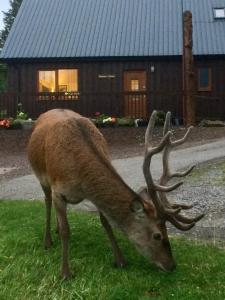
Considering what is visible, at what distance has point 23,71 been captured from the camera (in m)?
26.1

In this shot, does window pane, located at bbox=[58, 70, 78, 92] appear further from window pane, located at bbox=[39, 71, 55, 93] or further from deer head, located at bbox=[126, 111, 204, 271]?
deer head, located at bbox=[126, 111, 204, 271]

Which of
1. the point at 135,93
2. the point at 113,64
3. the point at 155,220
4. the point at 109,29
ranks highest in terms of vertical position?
the point at 109,29

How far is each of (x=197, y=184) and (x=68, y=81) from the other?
1628cm

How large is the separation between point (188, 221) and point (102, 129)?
52.1 feet

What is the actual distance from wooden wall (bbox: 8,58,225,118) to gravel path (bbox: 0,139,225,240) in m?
7.72

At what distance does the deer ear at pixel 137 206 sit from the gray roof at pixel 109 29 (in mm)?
19962

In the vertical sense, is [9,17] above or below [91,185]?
above

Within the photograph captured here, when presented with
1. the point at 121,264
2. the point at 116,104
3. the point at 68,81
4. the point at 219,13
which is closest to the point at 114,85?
the point at 116,104

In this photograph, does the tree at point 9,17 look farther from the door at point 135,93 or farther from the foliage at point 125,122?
the foliage at point 125,122

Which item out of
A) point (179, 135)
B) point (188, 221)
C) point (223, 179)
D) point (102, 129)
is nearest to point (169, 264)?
point (188, 221)

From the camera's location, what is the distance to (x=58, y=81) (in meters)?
26.2

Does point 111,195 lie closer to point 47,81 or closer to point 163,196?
point 163,196

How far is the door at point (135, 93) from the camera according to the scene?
2437cm

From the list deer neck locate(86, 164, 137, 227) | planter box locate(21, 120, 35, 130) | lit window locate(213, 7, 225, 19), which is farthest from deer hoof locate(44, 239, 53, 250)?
lit window locate(213, 7, 225, 19)
